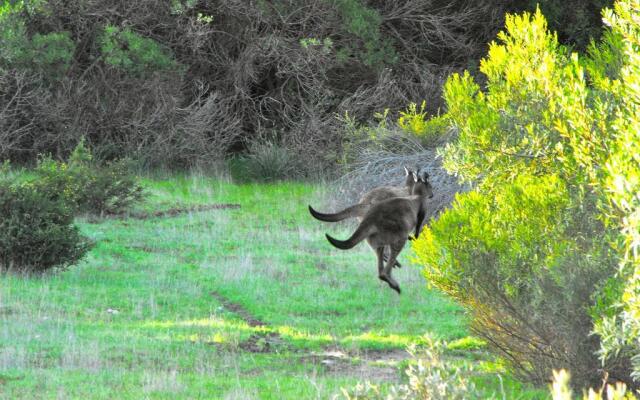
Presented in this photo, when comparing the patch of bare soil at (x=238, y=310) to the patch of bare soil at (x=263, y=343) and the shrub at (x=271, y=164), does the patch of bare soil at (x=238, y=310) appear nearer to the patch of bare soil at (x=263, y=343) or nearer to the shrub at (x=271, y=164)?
the patch of bare soil at (x=263, y=343)

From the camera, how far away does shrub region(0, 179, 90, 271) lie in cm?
1433

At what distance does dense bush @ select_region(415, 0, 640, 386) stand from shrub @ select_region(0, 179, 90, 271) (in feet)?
21.8

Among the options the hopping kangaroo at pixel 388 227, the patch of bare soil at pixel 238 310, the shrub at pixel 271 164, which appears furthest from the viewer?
the shrub at pixel 271 164

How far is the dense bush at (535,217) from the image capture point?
832 centimetres

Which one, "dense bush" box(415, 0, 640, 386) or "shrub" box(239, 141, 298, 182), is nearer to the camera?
"dense bush" box(415, 0, 640, 386)

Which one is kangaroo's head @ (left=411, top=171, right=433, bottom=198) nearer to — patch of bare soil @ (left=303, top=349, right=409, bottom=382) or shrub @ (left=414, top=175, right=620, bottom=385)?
patch of bare soil @ (left=303, top=349, right=409, bottom=382)

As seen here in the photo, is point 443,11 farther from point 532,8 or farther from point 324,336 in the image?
point 324,336

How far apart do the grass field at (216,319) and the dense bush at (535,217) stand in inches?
21.2

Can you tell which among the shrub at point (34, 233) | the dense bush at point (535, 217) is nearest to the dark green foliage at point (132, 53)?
the shrub at point (34, 233)

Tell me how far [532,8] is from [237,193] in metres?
10.6

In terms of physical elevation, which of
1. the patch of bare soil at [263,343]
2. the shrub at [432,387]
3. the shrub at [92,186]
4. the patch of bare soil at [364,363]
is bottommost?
the shrub at [92,186]

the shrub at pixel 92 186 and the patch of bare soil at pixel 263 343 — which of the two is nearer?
the patch of bare soil at pixel 263 343

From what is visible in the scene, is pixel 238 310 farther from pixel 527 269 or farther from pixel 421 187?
pixel 527 269

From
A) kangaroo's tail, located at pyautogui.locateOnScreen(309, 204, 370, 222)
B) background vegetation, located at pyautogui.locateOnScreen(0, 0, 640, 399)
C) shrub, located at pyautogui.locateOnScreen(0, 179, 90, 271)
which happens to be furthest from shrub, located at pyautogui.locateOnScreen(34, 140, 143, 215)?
kangaroo's tail, located at pyautogui.locateOnScreen(309, 204, 370, 222)
